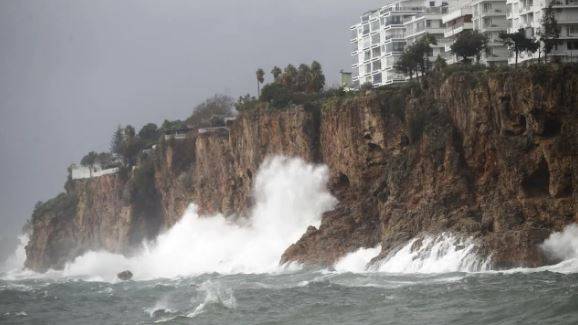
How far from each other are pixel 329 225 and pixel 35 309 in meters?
18.9

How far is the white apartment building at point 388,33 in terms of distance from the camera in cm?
9656

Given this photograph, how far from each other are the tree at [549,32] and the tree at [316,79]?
2470 cm

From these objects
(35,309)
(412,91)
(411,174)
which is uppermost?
(412,91)

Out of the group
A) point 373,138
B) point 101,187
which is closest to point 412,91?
point 373,138

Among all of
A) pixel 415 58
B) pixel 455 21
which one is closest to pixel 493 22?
pixel 455 21

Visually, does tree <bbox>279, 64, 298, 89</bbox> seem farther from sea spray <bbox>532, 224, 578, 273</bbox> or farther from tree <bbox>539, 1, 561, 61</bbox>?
sea spray <bbox>532, 224, 578, 273</bbox>

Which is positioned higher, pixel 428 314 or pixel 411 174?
pixel 411 174

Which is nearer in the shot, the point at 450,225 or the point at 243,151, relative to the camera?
the point at 450,225

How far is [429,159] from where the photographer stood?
65000 mm

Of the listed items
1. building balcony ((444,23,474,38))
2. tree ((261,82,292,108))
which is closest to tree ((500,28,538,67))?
building balcony ((444,23,474,38))

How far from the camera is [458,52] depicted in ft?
251

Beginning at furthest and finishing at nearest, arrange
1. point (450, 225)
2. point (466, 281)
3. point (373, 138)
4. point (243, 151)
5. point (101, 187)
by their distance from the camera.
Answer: point (101, 187) → point (243, 151) → point (373, 138) → point (450, 225) → point (466, 281)

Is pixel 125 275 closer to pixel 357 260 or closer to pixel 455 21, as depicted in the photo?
pixel 357 260

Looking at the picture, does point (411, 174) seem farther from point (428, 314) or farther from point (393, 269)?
point (428, 314)
